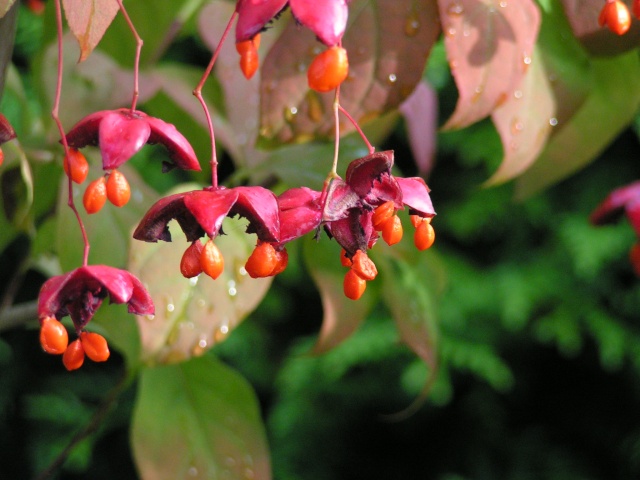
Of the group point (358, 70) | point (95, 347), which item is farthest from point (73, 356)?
point (358, 70)

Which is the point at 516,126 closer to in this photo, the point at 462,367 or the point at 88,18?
the point at 88,18

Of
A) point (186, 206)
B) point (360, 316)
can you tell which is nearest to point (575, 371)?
point (360, 316)

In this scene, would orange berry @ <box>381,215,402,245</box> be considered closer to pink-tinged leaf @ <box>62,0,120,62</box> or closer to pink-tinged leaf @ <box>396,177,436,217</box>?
pink-tinged leaf @ <box>396,177,436,217</box>

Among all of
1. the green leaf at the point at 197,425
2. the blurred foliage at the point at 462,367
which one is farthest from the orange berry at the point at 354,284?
the blurred foliage at the point at 462,367

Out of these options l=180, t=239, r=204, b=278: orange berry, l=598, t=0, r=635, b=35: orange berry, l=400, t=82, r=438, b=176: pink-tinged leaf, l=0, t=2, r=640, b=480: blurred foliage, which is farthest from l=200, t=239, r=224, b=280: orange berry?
l=0, t=2, r=640, b=480: blurred foliage

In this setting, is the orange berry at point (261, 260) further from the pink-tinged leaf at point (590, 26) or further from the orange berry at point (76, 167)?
the pink-tinged leaf at point (590, 26)
